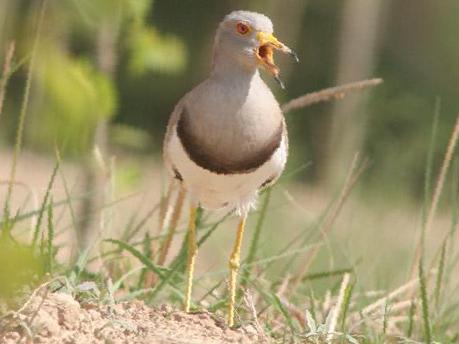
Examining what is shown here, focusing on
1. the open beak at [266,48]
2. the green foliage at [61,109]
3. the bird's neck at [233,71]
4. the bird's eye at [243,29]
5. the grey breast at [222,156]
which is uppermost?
the green foliage at [61,109]

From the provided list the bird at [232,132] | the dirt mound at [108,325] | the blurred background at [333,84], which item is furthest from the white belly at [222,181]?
the blurred background at [333,84]

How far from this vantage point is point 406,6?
13844mm

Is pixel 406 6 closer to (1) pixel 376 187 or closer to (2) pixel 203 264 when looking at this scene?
(1) pixel 376 187

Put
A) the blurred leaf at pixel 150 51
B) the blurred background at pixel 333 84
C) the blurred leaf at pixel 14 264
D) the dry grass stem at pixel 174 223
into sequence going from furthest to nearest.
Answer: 1. the blurred background at pixel 333 84
2. the blurred leaf at pixel 150 51
3. the dry grass stem at pixel 174 223
4. the blurred leaf at pixel 14 264

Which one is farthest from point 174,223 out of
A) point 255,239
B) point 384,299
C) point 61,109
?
point 61,109

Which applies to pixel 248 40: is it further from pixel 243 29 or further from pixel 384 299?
pixel 384 299

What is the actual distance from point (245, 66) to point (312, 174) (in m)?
9.54

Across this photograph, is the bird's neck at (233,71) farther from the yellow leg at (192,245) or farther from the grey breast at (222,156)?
the yellow leg at (192,245)

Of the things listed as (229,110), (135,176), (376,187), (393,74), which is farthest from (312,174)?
(229,110)

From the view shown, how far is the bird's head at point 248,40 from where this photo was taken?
296 centimetres

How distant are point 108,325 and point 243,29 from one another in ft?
3.07

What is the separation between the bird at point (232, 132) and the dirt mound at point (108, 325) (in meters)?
0.22

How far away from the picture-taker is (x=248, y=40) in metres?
2.98

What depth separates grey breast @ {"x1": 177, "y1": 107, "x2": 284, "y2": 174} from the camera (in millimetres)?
2857
